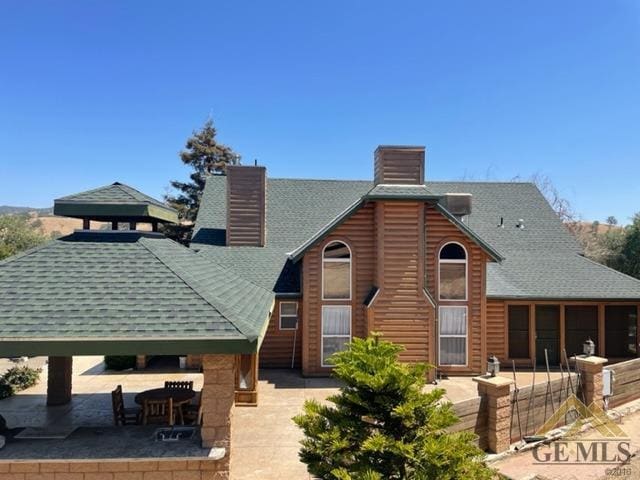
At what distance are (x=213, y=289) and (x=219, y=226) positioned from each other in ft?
38.2

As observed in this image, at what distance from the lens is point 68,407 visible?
984 centimetres

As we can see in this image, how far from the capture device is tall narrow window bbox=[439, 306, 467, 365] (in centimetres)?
1415

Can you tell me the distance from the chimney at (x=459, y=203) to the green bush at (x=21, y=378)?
653 inches

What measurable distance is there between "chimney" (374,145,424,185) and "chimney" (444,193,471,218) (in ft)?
14.3

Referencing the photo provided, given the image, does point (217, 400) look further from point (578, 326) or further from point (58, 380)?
point (578, 326)

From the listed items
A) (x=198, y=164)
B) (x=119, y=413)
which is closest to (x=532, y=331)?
(x=119, y=413)

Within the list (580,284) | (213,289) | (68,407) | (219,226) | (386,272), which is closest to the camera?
(213,289)

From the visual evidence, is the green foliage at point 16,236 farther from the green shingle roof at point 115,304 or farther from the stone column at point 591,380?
the stone column at point 591,380

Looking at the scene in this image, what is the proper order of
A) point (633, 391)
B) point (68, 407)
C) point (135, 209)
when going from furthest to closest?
point (633, 391)
point (68, 407)
point (135, 209)

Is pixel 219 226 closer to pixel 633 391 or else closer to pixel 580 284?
pixel 580 284

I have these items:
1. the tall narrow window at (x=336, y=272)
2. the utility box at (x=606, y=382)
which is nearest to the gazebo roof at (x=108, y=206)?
the tall narrow window at (x=336, y=272)

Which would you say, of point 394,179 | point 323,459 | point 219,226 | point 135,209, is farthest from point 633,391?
point 219,226

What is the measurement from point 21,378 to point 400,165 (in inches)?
539

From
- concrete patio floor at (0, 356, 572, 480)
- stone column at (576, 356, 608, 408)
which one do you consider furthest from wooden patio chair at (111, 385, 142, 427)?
stone column at (576, 356, 608, 408)
